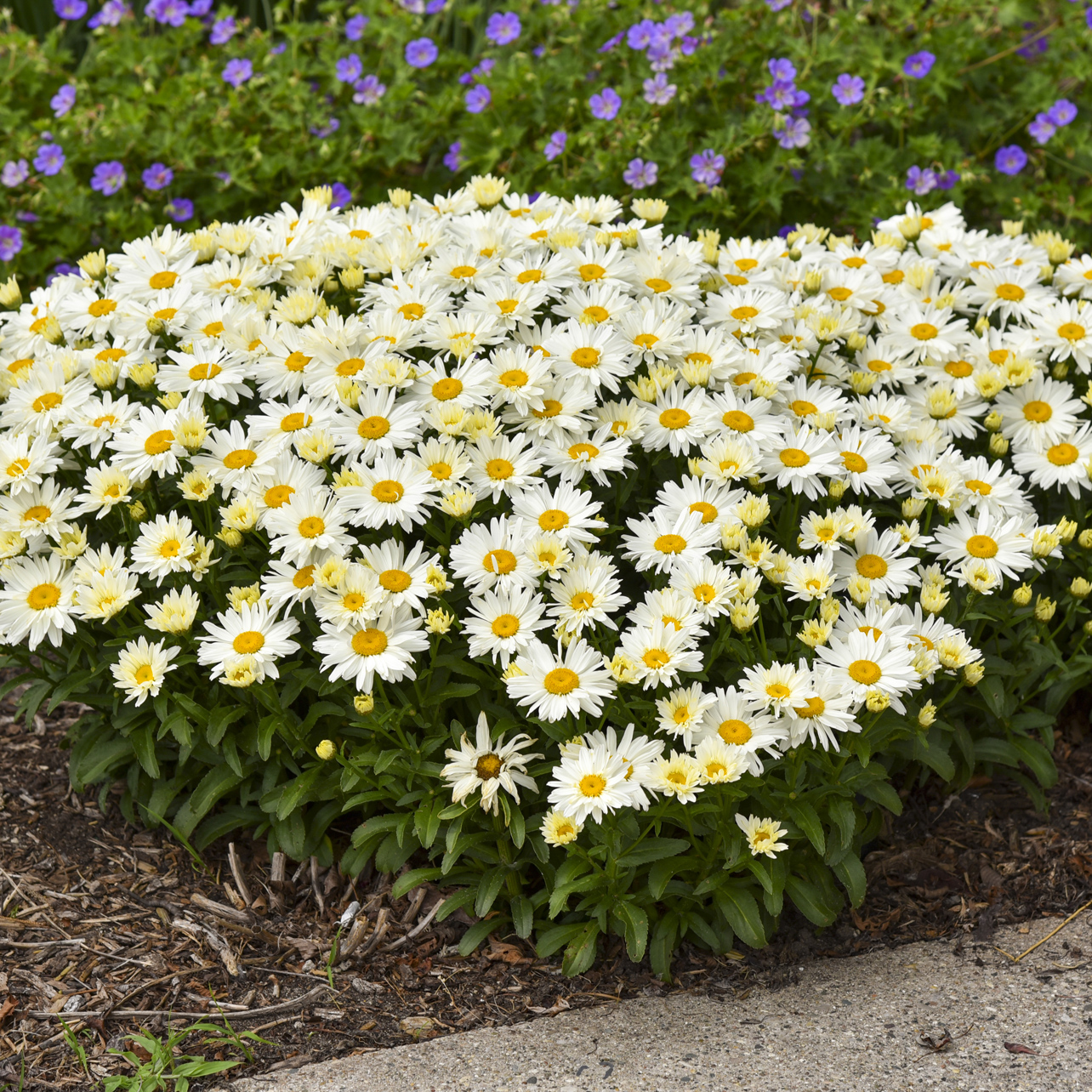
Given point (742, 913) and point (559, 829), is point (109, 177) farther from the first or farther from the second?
point (742, 913)

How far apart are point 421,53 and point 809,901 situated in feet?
14.0

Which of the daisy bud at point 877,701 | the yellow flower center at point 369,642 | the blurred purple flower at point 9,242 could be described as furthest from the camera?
the blurred purple flower at point 9,242

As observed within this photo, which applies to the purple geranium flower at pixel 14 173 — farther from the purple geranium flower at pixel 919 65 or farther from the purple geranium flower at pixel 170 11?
the purple geranium flower at pixel 919 65

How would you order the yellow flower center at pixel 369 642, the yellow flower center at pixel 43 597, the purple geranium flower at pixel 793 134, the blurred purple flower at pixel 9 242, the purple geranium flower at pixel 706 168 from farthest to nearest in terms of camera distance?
the blurred purple flower at pixel 9 242 → the purple geranium flower at pixel 793 134 → the purple geranium flower at pixel 706 168 → the yellow flower center at pixel 43 597 → the yellow flower center at pixel 369 642

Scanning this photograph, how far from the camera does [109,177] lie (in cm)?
519

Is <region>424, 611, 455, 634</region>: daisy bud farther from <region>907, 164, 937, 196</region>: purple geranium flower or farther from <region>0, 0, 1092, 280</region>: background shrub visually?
<region>907, 164, 937, 196</region>: purple geranium flower

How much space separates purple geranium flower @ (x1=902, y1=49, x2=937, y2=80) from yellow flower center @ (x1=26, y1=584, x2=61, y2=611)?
4.07m

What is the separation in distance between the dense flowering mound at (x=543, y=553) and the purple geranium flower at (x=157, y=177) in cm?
189

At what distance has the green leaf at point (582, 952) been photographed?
2.69m

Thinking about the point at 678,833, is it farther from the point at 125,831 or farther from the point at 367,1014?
the point at 125,831

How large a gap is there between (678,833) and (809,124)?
351 centimetres

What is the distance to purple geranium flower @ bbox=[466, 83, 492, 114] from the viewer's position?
5305 millimetres

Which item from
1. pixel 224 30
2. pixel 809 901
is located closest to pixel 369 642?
Answer: pixel 809 901

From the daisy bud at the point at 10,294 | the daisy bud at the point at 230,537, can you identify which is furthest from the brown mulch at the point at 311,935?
the daisy bud at the point at 10,294
